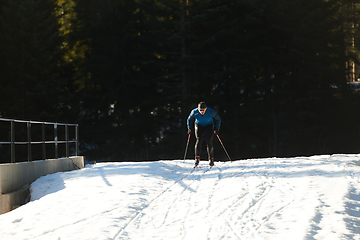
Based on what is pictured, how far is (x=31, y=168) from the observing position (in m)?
9.09

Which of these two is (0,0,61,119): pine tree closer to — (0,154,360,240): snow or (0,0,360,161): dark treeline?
(0,0,360,161): dark treeline

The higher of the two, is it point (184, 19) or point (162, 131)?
point (184, 19)

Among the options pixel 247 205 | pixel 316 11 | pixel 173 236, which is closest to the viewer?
pixel 173 236

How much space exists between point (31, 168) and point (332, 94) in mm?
27057

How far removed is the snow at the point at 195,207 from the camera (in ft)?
15.9

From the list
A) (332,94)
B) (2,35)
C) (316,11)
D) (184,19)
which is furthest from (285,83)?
(2,35)

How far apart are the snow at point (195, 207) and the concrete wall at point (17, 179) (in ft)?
0.89

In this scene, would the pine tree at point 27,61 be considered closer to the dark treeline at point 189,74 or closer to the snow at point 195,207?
the dark treeline at point 189,74

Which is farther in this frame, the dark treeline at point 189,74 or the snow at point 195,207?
the dark treeline at point 189,74

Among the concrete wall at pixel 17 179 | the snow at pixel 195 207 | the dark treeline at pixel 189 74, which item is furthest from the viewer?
the dark treeline at pixel 189 74

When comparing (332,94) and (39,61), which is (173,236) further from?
(332,94)

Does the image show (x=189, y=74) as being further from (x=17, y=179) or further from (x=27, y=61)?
(x=17, y=179)

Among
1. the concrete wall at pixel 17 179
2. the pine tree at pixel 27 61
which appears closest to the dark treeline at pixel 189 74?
the pine tree at pixel 27 61

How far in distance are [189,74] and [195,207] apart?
23591mm
